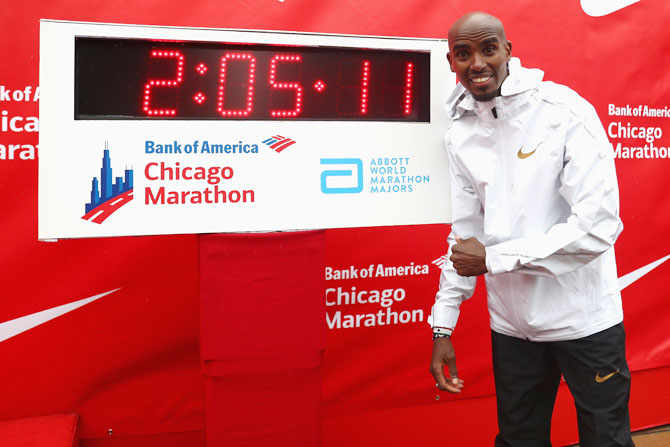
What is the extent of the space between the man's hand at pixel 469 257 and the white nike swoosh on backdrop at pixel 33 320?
4.59 ft

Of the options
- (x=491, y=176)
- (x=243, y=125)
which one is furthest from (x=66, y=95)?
(x=491, y=176)

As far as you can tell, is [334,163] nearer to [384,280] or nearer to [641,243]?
[384,280]

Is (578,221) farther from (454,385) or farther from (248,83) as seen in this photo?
(248,83)

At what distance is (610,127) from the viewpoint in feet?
9.54

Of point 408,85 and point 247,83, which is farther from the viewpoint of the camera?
point 408,85

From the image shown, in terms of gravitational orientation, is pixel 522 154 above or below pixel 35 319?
above

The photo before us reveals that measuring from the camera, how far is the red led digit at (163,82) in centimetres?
162

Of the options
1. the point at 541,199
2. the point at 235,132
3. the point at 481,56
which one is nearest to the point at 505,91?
the point at 481,56

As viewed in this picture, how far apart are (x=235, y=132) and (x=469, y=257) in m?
0.71

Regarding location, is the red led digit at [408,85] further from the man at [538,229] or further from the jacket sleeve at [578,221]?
the jacket sleeve at [578,221]

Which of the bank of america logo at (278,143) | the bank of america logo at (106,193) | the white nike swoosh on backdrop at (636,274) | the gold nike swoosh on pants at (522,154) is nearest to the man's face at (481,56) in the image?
the gold nike swoosh on pants at (522,154)

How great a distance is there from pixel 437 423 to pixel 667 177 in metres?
1.63

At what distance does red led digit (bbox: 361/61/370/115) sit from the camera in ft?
5.79

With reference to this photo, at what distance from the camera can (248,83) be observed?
168 cm
